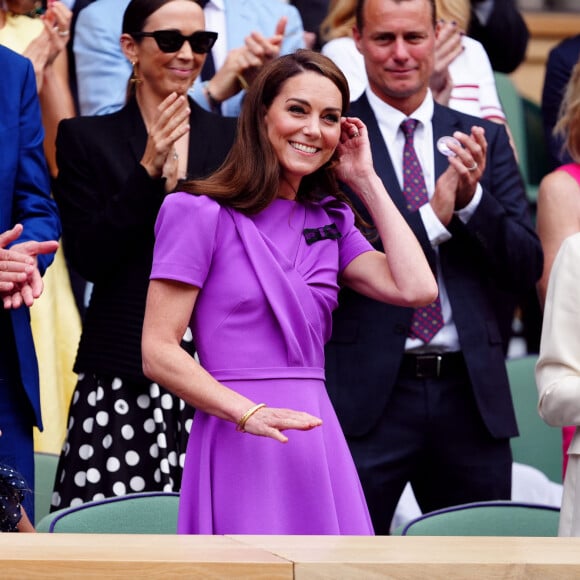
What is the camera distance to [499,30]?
554cm

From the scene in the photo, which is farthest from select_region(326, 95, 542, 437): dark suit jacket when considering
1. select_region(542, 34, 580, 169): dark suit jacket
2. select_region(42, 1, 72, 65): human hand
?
select_region(542, 34, 580, 169): dark suit jacket

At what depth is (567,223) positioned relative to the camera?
4332 mm

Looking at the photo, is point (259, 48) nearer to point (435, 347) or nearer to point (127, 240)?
point (127, 240)

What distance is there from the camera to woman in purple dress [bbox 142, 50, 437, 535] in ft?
9.59

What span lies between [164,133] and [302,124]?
756 millimetres

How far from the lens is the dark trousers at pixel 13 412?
3.66m

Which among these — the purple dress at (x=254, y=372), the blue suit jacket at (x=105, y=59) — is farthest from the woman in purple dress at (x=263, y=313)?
the blue suit jacket at (x=105, y=59)

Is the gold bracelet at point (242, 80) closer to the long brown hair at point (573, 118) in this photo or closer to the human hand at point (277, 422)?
the long brown hair at point (573, 118)

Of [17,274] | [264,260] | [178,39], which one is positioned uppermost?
[178,39]

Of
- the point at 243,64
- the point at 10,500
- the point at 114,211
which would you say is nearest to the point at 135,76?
the point at 243,64

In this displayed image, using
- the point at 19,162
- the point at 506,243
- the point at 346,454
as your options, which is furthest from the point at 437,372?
the point at 19,162

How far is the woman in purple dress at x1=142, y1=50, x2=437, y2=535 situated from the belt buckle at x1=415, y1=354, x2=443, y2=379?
2.55 ft

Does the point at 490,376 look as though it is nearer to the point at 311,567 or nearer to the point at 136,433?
the point at 136,433

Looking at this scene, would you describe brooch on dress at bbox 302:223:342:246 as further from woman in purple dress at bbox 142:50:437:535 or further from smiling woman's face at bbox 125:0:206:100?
smiling woman's face at bbox 125:0:206:100
